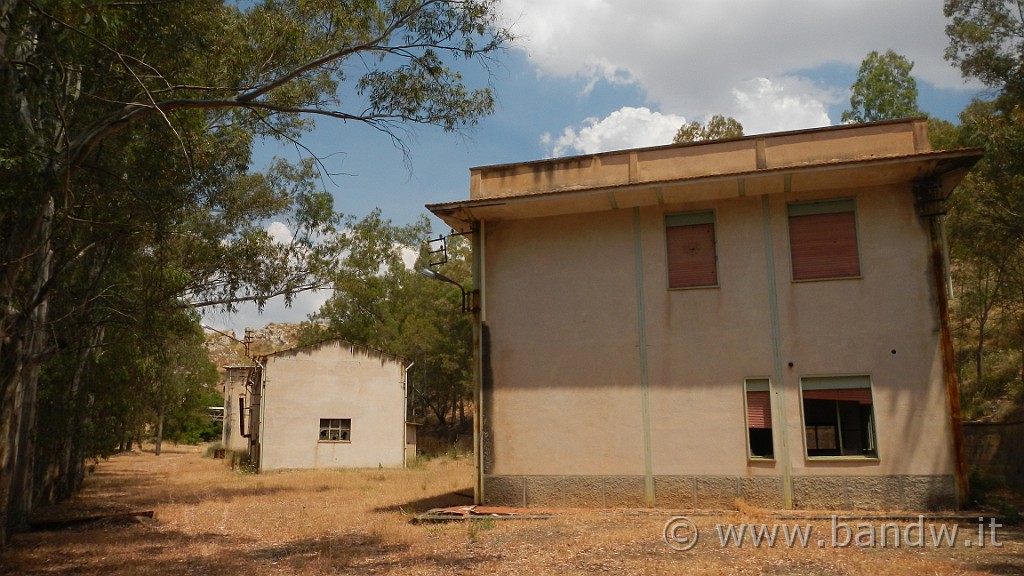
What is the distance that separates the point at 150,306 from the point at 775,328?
454 inches

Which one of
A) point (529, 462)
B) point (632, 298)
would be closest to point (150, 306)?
point (529, 462)

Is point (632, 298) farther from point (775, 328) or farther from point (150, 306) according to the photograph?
point (150, 306)

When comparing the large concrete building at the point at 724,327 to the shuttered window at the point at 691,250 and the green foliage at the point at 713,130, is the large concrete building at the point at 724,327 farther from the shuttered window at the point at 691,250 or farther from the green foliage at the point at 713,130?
the green foliage at the point at 713,130

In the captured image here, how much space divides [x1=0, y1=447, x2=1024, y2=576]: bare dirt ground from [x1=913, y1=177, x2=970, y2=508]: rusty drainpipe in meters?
1.13

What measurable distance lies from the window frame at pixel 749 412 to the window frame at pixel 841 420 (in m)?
0.54

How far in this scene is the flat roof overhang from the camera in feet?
43.5

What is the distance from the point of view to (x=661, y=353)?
14.6m

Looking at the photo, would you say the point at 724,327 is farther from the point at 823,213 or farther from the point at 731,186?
the point at 823,213

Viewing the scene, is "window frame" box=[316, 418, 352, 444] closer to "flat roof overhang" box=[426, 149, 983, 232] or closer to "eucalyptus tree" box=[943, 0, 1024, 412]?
"flat roof overhang" box=[426, 149, 983, 232]

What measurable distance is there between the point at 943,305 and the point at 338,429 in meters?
24.3

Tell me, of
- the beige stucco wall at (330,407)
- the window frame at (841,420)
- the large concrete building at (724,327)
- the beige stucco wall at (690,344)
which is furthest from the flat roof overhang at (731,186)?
the beige stucco wall at (330,407)

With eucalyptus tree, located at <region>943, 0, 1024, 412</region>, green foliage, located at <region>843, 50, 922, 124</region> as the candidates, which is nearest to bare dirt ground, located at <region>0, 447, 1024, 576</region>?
eucalyptus tree, located at <region>943, 0, 1024, 412</region>

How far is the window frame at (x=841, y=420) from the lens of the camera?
1345 centimetres

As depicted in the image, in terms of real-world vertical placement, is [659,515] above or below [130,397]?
below
